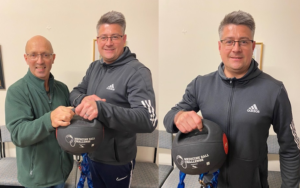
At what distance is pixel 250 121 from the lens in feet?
3.06

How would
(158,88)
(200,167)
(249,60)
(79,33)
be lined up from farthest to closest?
(158,88) → (79,33) → (249,60) → (200,167)

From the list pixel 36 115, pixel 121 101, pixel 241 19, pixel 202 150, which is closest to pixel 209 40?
pixel 241 19

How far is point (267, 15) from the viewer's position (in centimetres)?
145

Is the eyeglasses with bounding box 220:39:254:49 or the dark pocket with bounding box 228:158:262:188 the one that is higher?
the eyeglasses with bounding box 220:39:254:49

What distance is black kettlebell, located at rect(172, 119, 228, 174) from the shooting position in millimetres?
773

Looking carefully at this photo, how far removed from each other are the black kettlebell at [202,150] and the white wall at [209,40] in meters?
0.76

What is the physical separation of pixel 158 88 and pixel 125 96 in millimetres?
535

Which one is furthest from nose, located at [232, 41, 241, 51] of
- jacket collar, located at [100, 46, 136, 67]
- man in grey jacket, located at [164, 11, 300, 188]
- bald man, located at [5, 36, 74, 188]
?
bald man, located at [5, 36, 74, 188]

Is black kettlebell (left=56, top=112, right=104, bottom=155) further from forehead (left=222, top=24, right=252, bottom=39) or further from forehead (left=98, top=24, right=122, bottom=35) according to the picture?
forehead (left=222, top=24, right=252, bottom=39)

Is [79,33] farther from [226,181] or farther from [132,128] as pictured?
[226,181]

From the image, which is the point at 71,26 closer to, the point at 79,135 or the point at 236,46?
the point at 79,135

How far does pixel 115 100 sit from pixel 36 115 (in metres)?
0.41

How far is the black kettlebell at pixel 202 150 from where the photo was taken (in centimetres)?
77

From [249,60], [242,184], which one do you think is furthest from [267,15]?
[242,184]
